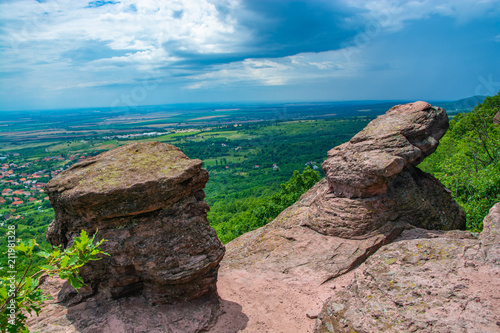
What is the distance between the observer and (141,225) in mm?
10555

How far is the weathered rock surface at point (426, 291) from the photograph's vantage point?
5953 mm

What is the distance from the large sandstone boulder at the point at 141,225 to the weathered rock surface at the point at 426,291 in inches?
204

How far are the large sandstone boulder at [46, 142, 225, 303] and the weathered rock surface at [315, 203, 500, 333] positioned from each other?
5.17 meters

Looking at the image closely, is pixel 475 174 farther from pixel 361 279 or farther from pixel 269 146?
pixel 269 146

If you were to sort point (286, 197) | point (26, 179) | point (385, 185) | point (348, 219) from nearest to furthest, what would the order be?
point (385, 185)
point (348, 219)
point (286, 197)
point (26, 179)

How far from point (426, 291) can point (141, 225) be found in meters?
8.42

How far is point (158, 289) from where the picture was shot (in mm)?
10750

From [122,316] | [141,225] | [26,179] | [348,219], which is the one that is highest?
[141,225]

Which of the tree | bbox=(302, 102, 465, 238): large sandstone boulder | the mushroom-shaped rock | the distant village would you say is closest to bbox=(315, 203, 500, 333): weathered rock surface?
the mushroom-shaped rock

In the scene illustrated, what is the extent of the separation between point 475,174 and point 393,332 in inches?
792

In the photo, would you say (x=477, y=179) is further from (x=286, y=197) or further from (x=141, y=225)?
(x=141, y=225)

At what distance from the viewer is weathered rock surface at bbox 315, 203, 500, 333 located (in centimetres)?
595

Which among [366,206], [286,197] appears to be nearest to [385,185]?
[366,206]

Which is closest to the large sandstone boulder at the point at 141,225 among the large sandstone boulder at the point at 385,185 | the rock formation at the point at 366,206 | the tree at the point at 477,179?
the rock formation at the point at 366,206
